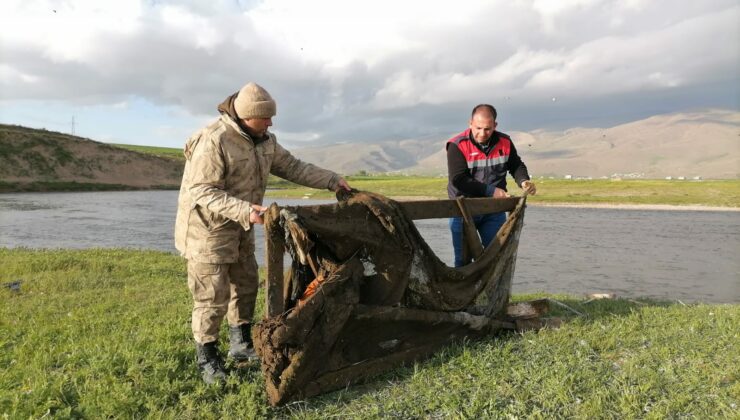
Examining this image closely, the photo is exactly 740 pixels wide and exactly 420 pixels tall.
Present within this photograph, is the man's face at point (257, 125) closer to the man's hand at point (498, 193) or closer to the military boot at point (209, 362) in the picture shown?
the military boot at point (209, 362)

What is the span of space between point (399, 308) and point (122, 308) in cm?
505

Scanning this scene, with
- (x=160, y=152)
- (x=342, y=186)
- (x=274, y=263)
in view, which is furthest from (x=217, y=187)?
(x=160, y=152)

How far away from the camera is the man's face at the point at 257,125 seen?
14.8 ft

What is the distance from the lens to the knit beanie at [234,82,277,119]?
4406 mm

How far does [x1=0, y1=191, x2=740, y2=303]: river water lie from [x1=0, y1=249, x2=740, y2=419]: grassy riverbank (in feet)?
22.9

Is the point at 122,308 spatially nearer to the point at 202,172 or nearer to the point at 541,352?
the point at 202,172

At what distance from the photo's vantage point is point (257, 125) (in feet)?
14.9

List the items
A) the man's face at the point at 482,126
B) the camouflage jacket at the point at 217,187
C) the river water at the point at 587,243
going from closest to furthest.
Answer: the camouflage jacket at the point at 217,187
the man's face at the point at 482,126
the river water at the point at 587,243

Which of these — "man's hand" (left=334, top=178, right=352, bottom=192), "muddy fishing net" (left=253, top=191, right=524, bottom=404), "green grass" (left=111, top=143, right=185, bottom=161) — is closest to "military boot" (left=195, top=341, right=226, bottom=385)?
"muddy fishing net" (left=253, top=191, right=524, bottom=404)

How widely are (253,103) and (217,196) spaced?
877 mm

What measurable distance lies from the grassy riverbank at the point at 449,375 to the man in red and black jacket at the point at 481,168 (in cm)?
145

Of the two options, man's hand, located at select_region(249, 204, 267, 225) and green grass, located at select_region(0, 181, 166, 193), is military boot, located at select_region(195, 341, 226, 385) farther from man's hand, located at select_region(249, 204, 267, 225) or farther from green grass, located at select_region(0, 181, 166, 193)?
green grass, located at select_region(0, 181, 166, 193)

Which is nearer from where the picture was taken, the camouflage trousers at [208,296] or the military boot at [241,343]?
the camouflage trousers at [208,296]

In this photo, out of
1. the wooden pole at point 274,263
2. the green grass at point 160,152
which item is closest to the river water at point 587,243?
the wooden pole at point 274,263
